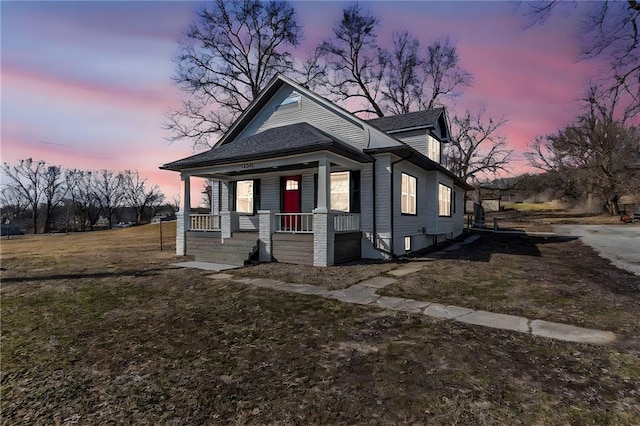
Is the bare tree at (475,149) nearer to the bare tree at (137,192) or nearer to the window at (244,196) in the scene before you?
the window at (244,196)

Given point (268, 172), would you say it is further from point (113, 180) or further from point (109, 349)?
point (113, 180)

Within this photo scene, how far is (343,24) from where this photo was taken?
33.3m

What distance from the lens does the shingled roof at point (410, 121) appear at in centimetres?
1546

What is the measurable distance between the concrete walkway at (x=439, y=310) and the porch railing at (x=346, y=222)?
291 cm

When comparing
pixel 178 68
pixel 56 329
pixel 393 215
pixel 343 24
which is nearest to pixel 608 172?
pixel 343 24

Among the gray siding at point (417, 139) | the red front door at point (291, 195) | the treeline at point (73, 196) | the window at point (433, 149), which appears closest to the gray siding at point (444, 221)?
the window at point (433, 149)

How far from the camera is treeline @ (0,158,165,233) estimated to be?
59.2 m

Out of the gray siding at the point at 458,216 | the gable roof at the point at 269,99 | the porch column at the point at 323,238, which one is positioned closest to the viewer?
the porch column at the point at 323,238

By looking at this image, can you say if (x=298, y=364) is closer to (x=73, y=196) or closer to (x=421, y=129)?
(x=421, y=129)

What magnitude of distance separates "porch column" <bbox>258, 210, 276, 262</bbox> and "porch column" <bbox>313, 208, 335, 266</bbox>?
1.80 m

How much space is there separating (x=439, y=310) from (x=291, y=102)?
11.4 meters

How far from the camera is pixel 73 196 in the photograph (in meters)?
64.5

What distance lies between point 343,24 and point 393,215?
2918cm

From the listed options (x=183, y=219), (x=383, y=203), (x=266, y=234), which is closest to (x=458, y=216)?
(x=383, y=203)
